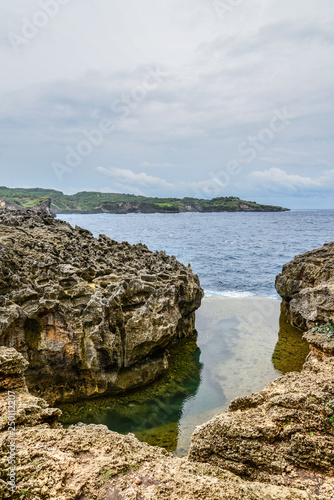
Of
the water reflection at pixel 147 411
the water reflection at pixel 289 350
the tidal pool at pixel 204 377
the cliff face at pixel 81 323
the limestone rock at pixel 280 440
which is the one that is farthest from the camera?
the water reflection at pixel 289 350

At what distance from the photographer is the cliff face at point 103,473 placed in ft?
15.5

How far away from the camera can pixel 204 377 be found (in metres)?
17.8

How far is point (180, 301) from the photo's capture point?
2098 centimetres

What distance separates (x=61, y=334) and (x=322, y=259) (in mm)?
20528

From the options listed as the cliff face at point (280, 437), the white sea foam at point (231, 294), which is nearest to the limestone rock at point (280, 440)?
the cliff face at point (280, 437)

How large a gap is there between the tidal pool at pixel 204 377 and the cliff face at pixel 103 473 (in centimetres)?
728

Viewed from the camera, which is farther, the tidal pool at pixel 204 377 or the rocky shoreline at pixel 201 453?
the tidal pool at pixel 204 377

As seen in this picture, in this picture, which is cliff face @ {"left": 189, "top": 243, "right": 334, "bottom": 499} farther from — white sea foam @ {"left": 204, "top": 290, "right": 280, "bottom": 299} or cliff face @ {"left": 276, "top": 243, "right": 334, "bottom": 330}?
white sea foam @ {"left": 204, "top": 290, "right": 280, "bottom": 299}

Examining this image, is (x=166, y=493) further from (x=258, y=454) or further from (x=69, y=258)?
(x=69, y=258)

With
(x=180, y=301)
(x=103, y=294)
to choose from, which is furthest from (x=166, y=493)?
(x=180, y=301)

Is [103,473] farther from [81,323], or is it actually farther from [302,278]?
[302,278]

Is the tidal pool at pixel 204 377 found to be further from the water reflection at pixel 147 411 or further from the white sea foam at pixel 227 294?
the white sea foam at pixel 227 294

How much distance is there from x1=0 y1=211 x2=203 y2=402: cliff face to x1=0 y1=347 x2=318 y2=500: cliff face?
795 centimetres

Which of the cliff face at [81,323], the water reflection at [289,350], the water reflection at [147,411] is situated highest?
the cliff face at [81,323]
